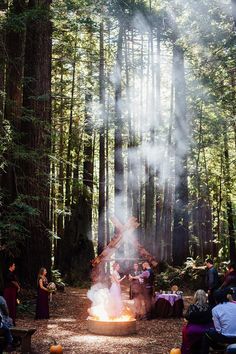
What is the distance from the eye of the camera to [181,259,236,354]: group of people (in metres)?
6.89

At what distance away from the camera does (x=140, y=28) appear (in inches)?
815

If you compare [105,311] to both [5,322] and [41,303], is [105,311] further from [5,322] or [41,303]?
[5,322]

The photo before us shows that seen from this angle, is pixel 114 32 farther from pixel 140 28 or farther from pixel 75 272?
pixel 75 272

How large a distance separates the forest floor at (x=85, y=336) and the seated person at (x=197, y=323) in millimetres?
1669

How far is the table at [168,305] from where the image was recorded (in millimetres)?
14031

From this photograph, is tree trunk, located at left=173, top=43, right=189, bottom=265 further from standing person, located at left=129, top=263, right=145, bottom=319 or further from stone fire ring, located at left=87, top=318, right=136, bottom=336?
stone fire ring, located at left=87, top=318, right=136, bottom=336

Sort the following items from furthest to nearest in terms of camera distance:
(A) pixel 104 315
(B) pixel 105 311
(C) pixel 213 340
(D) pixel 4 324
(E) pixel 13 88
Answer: (E) pixel 13 88 → (B) pixel 105 311 → (A) pixel 104 315 → (D) pixel 4 324 → (C) pixel 213 340

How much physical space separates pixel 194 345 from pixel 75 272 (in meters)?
15.4

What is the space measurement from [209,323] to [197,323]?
0.19m

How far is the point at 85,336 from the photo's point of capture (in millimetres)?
10664

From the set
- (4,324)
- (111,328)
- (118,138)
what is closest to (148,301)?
(111,328)

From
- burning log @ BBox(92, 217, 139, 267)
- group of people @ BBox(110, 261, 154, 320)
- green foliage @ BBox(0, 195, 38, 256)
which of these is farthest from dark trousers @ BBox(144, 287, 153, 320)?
green foliage @ BBox(0, 195, 38, 256)

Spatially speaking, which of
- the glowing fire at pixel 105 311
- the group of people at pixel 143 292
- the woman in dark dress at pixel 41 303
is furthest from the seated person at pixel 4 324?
the group of people at pixel 143 292

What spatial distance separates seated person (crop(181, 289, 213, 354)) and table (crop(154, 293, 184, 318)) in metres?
6.43
